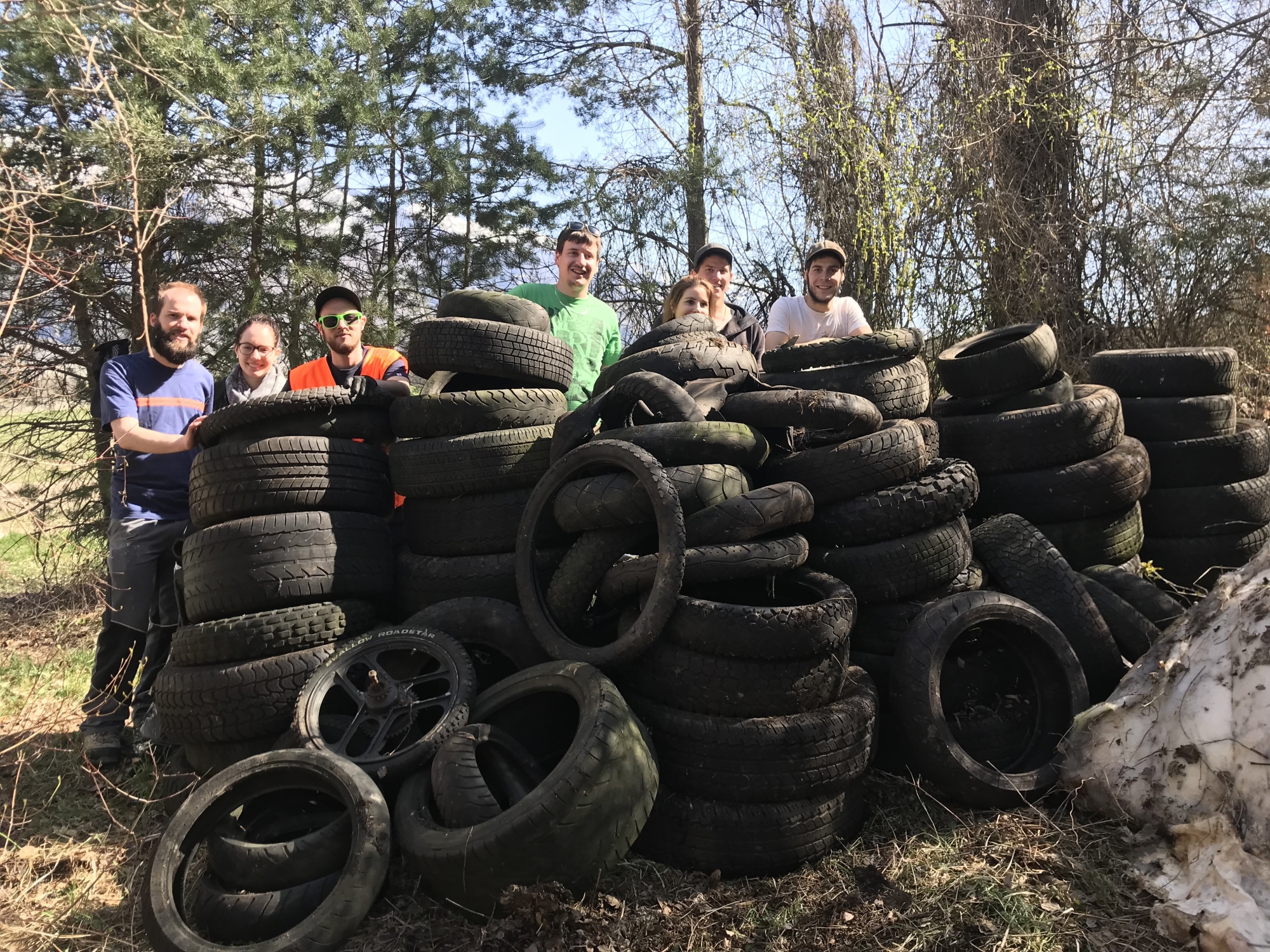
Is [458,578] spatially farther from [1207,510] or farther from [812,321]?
[1207,510]

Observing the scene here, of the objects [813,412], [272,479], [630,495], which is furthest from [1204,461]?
[272,479]

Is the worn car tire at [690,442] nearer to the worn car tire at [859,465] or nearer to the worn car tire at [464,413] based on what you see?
the worn car tire at [859,465]

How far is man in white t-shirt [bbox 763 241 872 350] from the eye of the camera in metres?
6.19

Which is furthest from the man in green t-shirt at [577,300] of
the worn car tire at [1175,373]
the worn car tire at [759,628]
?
the worn car tire at [1175,373]

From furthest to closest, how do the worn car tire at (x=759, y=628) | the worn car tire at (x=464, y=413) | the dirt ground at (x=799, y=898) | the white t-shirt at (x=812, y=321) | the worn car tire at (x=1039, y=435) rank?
the white t-shirt at (x=812, y=321), the worn car tire at (x=1039, y=435), the worn car tire at (x=464, y=413), the worn car tire at (x=759, y=628), the dirt ground at (x=799, y=898)

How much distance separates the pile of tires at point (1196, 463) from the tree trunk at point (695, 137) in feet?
20.4

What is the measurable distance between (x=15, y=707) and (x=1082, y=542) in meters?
6.61

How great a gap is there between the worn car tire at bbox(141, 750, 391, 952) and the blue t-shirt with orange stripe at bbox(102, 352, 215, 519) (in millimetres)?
2221

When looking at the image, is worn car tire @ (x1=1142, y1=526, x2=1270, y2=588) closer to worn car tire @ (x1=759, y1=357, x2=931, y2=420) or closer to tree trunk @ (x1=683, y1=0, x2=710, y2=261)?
worn car tire @ (x1=759, y1=357, x2=931, y2=420)

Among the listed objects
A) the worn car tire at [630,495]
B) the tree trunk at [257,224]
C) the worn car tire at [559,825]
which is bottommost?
the worn car tire at [559,825]

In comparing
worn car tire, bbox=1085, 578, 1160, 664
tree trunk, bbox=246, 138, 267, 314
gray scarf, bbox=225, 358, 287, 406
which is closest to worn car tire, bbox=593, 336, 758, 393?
gray scarf, bbox=225, 358, 287, 406

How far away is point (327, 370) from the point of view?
5.54m

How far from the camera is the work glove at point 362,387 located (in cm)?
473

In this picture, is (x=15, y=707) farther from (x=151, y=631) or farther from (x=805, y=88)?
(x=805, y=88)
